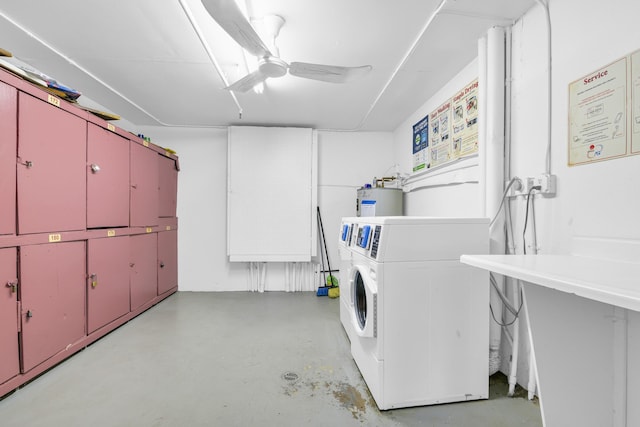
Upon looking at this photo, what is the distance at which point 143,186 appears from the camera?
124 inches

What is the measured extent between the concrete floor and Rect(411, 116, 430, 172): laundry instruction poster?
1990mm

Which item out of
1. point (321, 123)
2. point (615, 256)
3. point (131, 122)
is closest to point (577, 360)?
point (615, 256)

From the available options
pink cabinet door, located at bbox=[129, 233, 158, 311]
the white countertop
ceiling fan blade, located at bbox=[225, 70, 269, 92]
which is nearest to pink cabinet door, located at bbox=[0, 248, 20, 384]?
pink cabinet door, located at bbox=[129, 233, 158, 311]

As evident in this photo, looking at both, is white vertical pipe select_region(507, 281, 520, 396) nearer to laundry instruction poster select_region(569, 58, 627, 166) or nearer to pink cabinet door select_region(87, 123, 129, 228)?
laundry instruction poster select_region(569, 58, 627, 166)

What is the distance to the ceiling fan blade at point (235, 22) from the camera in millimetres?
1273

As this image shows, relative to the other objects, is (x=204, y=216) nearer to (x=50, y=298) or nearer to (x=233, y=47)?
(x=50, y=298)

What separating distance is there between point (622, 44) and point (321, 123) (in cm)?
297

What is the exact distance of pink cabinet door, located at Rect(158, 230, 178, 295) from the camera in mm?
3508

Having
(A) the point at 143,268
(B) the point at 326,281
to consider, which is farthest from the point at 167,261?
(B) the point at 326,281

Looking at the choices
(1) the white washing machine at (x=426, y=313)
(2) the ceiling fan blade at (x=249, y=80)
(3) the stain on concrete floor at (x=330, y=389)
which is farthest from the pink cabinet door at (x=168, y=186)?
(1) the white washing machine at (x=426, y=313)

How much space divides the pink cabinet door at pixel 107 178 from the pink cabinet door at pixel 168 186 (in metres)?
0.68

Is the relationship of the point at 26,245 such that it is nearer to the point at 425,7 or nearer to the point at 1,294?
the point at 1,294

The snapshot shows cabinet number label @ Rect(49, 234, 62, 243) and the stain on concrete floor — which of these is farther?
cabinet number label @ Rect(49, 234, 62, 243)

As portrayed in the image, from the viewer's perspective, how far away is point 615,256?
1.23 m
